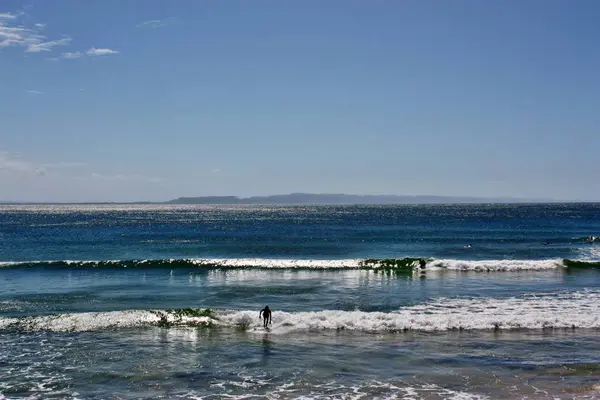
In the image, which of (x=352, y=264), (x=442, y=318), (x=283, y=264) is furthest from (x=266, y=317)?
(x=352, y=264)

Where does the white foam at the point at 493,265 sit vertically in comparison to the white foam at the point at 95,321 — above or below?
above

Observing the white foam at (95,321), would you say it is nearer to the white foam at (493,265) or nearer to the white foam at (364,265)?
the white foam at (364,265)

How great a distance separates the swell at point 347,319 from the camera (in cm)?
2915

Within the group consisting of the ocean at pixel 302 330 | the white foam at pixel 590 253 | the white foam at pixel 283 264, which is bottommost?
the ocean at pixel 302 330

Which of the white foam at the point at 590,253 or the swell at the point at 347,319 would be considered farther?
the white foam at the point at 590,253

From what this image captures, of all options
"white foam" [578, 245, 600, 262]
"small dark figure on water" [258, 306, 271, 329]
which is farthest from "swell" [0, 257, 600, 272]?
"small dark figure on water" [258, 306, 271, 329]

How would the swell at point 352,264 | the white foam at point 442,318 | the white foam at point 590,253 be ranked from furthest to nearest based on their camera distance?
the white foam at point 590,253
the swell at point 352,264
the white foam at point 442,318

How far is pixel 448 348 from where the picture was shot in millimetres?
25250

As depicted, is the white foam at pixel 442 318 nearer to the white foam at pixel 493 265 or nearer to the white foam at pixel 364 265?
the white foam at pixel 493 265

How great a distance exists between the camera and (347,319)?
30.2 metres

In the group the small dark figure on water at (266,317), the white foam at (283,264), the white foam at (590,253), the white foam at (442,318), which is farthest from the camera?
the white foam at (590,253)

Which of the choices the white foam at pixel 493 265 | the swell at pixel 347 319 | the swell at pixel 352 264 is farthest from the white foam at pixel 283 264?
the swell at pixel 347 319

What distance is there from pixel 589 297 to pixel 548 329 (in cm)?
1105

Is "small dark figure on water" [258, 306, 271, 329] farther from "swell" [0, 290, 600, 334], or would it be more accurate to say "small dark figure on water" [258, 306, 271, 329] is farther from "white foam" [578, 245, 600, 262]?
"white foam" [578, 245, 600, 262]
